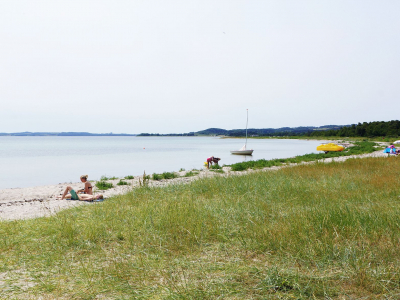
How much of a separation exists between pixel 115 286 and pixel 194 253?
1317 millimetres

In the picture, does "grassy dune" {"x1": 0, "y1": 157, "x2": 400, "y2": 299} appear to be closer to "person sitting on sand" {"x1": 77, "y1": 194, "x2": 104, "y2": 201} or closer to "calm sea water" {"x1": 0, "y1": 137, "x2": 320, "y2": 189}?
"person sitting on sand" {"x1": 77, "y1": 194, "x2": 104, "y2": 201}

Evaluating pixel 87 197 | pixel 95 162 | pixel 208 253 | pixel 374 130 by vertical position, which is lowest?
pixel 95 162

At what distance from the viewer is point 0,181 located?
78.8ft

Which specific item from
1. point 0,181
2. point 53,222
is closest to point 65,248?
point 53,222

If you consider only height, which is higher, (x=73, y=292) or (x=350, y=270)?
(x=350, y=270)

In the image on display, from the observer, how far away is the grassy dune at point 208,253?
10.5 ft

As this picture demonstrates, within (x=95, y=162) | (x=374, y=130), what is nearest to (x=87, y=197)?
(x=95, y=162)

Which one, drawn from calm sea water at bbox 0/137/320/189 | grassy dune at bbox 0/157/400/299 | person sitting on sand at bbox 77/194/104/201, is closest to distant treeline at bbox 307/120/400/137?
calm sea water at bbox 0/137/320/189

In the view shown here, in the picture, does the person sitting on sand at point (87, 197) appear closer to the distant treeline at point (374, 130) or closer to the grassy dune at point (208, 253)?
the grassy dune at point (208, 253)

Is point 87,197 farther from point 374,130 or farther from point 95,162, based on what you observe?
point 374,130

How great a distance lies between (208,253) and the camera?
170 inches

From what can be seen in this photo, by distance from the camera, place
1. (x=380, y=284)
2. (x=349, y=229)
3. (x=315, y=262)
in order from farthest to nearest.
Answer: (x=349, y=229) → (x=315, y=262) → (x=380, y=284)

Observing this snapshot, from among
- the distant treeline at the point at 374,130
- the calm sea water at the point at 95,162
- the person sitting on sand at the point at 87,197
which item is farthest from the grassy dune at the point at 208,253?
the distant treeline at the point at 374,130

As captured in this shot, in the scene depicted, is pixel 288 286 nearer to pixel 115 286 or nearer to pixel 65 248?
pixel 115 286
